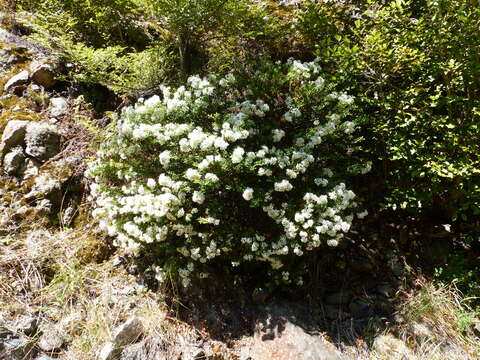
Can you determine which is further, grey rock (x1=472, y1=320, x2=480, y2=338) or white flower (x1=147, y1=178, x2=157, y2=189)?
grey rock (x1=472, y1=320, x2=480, y2=338)

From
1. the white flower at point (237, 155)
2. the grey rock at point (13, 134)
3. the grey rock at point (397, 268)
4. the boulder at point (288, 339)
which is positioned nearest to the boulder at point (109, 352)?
the boulder at point (288, 339)

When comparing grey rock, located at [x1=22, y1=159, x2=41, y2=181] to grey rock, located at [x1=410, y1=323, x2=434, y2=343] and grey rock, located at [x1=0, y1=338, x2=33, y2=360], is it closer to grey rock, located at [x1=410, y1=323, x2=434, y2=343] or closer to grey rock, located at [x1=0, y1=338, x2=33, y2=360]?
grey rock, located at [x1=0, y1=338, x2=33, y2=360]

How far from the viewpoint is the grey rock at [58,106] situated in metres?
4.36

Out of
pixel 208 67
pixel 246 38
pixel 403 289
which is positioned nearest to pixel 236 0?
pixel 246 38

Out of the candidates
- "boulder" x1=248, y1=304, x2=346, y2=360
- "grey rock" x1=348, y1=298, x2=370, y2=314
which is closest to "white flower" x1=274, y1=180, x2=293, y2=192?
"boulder" x1=248, y1=304, x2=346, y2=360

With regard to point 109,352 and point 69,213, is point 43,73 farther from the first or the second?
→ point 109,352

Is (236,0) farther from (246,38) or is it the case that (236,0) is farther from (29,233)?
(29,233)

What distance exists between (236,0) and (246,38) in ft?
2.01

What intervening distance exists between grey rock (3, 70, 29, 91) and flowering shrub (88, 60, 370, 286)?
191 cm

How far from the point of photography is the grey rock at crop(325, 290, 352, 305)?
3.66 metres

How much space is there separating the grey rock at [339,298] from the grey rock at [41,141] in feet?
11.9

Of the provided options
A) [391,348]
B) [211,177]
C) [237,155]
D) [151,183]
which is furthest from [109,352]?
[391,348]

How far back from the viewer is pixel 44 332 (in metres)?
3.01

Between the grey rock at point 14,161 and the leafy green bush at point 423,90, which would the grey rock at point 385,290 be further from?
the grey rock at point 14,161
